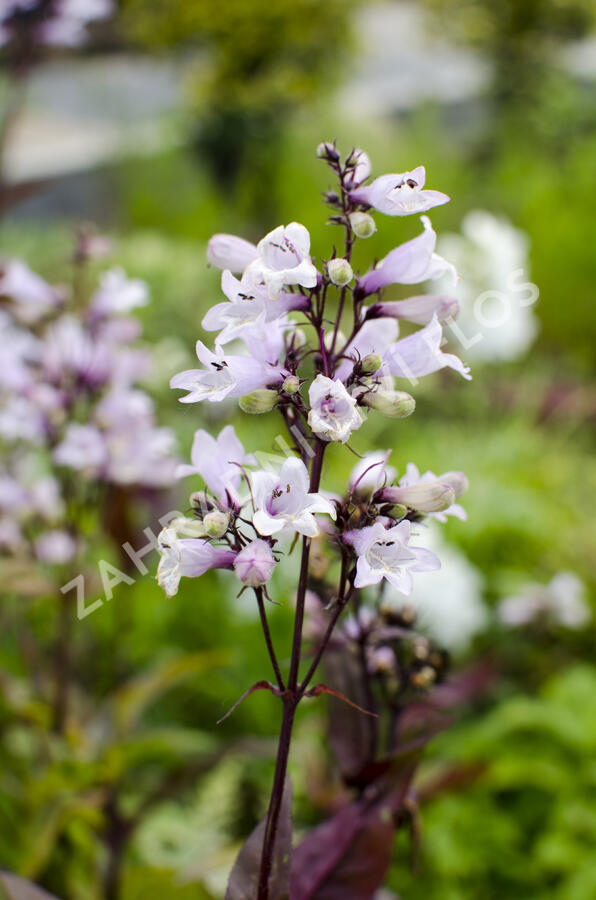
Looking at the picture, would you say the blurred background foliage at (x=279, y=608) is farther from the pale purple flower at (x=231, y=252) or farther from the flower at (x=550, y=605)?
the pale purple flower at (x=231, y=252)

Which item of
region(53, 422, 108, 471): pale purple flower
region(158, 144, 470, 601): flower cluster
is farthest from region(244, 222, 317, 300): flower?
region(53, 422, 108, 471): pale purple flower

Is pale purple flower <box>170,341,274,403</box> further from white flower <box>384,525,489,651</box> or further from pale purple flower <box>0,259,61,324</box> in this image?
white flower <box>384,525,489,651</box>

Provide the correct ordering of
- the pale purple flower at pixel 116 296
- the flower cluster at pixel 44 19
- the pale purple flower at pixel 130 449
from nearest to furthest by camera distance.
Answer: the pale purple flower at pixel 116 296
the pale purple flower at pixel 130 449
the flower cluster at pixel 44 19

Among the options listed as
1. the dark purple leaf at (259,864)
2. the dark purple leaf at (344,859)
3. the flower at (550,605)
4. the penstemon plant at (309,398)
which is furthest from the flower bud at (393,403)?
the flower at (550,605)

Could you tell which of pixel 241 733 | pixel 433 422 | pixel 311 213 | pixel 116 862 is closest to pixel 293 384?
pixel 116 862

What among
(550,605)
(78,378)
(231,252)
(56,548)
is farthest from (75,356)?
(550,605)
